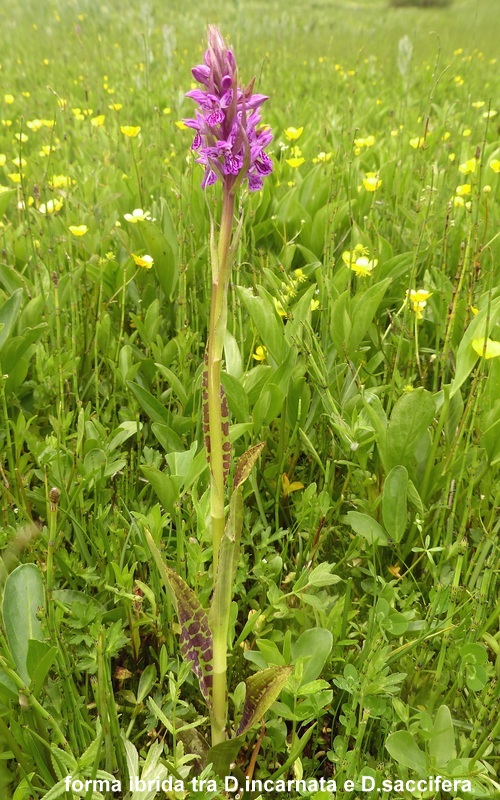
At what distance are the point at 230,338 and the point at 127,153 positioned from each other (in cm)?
205

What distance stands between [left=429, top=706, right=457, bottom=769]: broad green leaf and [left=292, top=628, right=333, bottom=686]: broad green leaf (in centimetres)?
19

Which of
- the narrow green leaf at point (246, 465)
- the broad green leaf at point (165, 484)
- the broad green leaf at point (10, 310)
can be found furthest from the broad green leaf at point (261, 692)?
the broad green leaf at point (10, 310)

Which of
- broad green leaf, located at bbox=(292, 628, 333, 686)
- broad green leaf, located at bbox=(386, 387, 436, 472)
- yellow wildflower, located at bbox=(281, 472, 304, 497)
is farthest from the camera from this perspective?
yellow wildflower, located at bbox=(281, 472, 304, 497)

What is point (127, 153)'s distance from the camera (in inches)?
124

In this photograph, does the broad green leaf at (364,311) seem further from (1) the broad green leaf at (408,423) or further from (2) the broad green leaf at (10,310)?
(2) the broad green leaf at (10,310)

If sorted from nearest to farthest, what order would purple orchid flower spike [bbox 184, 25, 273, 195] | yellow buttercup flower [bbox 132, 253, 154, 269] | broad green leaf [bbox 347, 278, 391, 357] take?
purple orchid flower spike [bbox 184, 25, 273, 195], broad green leaf [bbox 347, 278, 391, 357], yellow buttercup flower [bbox 132, 253, 154, 269]

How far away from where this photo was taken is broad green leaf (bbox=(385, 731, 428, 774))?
919 mm

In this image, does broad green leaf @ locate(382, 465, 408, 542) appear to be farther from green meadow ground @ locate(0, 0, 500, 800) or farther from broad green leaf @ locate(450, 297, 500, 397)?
broad green leaf @ locate(450, 297, 500, 397)

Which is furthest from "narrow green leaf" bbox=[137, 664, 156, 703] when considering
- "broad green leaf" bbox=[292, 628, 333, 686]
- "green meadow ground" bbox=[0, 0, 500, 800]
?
"broad green leaf" bbox=[292, 628, 333, 686]

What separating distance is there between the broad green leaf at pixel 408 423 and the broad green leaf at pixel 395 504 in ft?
0.33

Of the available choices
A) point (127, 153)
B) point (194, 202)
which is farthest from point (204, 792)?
point (127, 153)

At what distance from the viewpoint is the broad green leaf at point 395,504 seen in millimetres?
1249

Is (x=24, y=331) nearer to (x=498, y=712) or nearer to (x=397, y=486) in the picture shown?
(x=397, y=486)

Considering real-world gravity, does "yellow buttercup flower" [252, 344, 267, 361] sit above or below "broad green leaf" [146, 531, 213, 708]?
above
